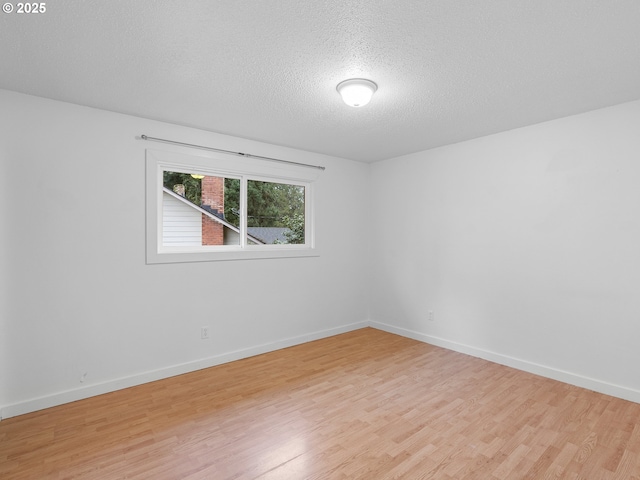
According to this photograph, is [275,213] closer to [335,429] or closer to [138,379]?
[138,379]

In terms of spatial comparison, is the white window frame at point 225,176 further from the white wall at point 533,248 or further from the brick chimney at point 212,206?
the white wall at point 533,248

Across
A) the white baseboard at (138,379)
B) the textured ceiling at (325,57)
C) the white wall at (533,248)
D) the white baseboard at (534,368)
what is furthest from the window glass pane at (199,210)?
the white baseboard at (534,368)

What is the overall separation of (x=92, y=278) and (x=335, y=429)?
7.57ft

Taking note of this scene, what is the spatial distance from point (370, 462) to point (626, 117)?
3294mm

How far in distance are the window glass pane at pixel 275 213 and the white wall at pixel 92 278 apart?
0.38 m

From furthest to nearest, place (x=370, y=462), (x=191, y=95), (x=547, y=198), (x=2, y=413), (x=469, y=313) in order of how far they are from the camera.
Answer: (x=469, y=313) < (x=547, y=198) < (x=191, y=95) < (x=2, y=413) < (x=370, y=462)

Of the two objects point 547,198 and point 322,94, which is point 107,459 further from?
point 547,198

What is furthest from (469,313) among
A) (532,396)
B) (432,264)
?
(532,396)

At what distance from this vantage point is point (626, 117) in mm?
2734

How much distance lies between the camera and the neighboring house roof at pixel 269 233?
395 centimetres

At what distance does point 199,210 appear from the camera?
11.6 feet

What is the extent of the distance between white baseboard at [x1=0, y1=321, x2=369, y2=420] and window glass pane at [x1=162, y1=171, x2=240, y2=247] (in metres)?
1.20

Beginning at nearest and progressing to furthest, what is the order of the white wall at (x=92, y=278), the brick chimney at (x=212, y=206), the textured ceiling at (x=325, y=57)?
1. the textured ceiling at (x=325, y=57)
2. the white wall at (x=92, y=278)
3. the brick chimney at (x=212, y=206)

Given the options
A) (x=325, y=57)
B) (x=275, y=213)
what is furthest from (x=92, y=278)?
(x=325, y=57)
